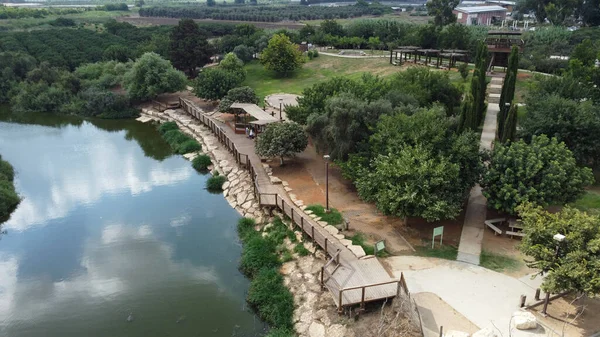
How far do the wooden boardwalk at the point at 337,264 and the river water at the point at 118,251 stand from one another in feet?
9.12

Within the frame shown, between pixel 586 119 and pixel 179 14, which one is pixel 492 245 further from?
pixel 179 14

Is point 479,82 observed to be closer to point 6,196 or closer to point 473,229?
point 473,229

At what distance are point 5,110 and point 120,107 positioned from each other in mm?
14417

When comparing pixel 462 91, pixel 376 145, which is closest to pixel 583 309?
pixel 376 145

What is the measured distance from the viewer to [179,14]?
120m

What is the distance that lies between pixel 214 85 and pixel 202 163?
41.7ft

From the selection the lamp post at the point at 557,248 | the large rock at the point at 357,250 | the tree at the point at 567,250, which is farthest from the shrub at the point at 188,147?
the lamp post at the point at 557,248

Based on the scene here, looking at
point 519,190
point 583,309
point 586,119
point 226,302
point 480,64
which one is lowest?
point 226,302

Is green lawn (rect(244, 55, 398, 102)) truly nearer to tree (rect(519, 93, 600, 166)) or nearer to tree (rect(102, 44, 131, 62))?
tree (rect(102, 44, 131, 62))

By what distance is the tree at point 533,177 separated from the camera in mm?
19547

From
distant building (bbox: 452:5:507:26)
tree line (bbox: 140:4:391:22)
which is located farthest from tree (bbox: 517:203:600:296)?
tree line (bbox: 140:4:391:22)

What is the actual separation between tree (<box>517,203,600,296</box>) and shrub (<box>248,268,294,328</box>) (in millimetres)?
9100

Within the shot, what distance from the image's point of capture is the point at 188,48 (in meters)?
53.1

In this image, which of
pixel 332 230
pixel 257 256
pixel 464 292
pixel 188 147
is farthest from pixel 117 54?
pixel 464 292
